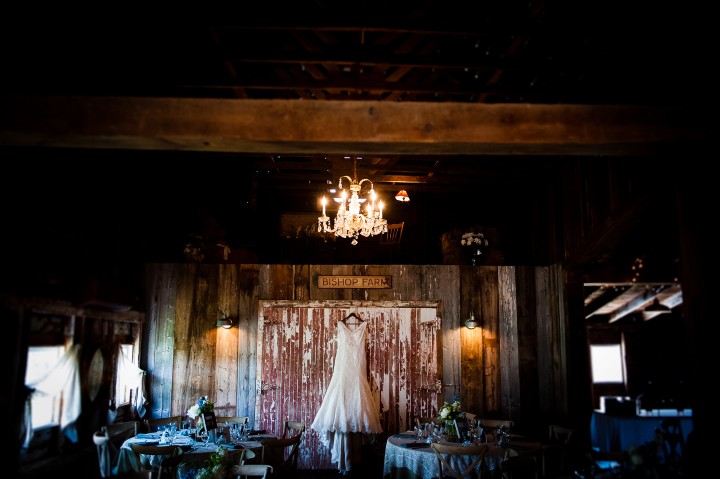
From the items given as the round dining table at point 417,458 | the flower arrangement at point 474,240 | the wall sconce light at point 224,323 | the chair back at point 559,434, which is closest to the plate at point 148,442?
the wall sconce light at point 224,323

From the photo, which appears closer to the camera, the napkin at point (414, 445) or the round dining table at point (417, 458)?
the round dining table at point (417, 458)

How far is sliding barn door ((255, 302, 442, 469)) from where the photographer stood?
8406 mm

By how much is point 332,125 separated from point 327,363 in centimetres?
546

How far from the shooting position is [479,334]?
8672 mm

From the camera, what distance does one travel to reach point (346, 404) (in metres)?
8.07

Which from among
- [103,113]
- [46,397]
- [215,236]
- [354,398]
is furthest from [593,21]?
[215,236]

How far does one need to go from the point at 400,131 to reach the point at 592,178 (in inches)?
147

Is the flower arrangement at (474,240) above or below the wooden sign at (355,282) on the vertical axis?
above

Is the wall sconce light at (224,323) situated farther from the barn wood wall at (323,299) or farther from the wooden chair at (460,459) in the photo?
the wooden chair at (460,459)

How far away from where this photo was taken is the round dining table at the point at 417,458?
5.97 m

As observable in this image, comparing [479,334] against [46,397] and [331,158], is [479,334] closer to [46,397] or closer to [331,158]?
[331,158]

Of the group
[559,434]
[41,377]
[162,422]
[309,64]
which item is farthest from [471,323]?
[41,377]

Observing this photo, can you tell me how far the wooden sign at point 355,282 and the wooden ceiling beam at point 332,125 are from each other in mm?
4846

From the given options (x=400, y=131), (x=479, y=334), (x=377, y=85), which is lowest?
(x=479, y=334)
